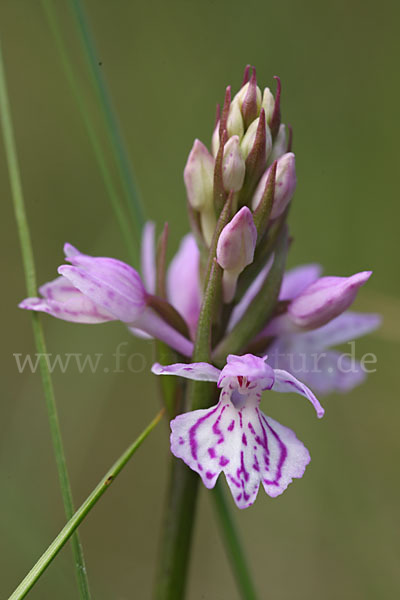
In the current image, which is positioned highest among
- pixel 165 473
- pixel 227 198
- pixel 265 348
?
pixel 227 198

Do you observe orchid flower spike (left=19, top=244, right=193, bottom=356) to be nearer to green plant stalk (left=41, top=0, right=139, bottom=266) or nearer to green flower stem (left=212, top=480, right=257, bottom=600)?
green plant stalk (left=41, top=0, right=139, bottom=266)

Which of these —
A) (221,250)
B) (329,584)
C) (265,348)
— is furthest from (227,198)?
(329,584)

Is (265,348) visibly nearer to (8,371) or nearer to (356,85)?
(8,371)

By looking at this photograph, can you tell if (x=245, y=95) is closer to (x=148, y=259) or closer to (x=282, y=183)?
(x=282, y=183)

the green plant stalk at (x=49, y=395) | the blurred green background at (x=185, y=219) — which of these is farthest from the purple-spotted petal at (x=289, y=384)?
the blurred green background at (x=185, y=219)

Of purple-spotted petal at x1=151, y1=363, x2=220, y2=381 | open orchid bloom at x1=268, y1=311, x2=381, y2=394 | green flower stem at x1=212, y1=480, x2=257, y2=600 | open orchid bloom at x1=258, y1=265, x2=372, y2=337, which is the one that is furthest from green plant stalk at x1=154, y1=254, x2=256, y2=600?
open orchid bloom at x1=268, y1=311, x2=381, y2=394

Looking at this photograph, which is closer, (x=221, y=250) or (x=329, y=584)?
(x=221, y=250)

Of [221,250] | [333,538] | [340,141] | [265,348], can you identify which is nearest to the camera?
[221,250]
